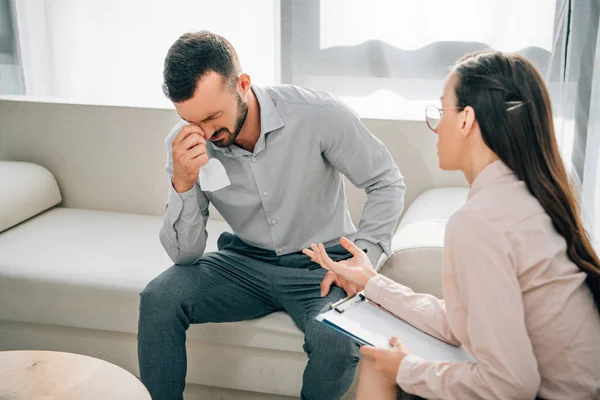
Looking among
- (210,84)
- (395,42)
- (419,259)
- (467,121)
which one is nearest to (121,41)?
(395,42)

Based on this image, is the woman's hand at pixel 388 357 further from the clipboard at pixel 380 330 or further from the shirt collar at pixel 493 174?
the shirt collar at pixel 493 174

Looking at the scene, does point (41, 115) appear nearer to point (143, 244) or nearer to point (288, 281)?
point (143, 244)

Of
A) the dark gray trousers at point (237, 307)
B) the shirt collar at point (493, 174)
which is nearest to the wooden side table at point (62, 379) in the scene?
the dark gray trousers at point (237, 307)

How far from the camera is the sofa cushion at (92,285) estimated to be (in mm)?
1716

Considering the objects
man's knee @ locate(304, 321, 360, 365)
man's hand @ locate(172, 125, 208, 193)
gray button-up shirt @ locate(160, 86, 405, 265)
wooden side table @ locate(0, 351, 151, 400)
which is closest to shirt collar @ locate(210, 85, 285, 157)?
gray button-up shirt @ locate(160, 86, 405, 265)

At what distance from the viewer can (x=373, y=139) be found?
1.75 meters

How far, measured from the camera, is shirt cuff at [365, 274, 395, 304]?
1.22 metres

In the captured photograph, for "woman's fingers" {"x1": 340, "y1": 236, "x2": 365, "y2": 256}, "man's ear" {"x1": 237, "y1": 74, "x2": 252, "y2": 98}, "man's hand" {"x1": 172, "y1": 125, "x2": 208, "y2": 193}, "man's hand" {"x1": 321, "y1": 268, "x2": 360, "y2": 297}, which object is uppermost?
"man's ear" {"x1": 237, "y1": 74, "x2": 252, "y2": 98}

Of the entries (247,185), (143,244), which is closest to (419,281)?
(247,185)

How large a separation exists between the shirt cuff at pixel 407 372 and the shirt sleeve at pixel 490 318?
6cm

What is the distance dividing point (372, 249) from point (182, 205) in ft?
1.66

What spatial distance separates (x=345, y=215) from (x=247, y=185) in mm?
296

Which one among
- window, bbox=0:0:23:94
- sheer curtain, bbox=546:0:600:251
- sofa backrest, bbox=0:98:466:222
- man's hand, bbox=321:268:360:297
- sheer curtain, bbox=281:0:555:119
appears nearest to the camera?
man's hand, bbox=321:268:360:297

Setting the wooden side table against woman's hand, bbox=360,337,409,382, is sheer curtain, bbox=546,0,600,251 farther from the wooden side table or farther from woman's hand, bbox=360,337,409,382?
the wooden side table
